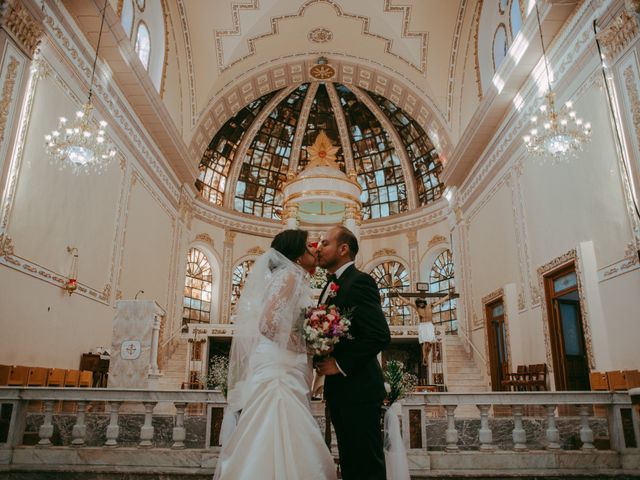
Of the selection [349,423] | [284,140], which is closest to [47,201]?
[349,423]

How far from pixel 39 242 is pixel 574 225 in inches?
348

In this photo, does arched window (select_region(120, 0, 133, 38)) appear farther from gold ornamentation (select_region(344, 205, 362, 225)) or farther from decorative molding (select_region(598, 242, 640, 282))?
decorative molding (select_region(598, 242, 640, 282))

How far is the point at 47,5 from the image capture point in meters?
8.14

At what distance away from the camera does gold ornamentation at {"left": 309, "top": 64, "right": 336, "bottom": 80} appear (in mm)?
17828

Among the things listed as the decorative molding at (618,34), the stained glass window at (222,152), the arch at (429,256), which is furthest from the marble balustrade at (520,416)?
the stained glass window at (222,152)

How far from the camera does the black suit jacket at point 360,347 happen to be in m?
2.97

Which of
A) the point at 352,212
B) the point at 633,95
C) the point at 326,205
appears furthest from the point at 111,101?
the point at 633,95

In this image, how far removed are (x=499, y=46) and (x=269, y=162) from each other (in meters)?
11.2

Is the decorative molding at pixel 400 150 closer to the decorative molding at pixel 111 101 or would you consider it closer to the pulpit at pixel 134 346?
the decorative molding at pixel 111 101

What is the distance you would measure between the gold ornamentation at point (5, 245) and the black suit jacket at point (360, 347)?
593 centimetres

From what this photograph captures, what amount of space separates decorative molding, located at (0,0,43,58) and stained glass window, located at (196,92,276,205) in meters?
11.1

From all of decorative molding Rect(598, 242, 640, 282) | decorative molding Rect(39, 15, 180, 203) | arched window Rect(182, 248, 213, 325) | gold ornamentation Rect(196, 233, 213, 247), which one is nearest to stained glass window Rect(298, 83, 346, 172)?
gold ornamentation Rect(196, 233, 213, 247)

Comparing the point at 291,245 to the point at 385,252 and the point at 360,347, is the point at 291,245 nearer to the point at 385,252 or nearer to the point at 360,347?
the point at 360,347

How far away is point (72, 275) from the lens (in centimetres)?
890
